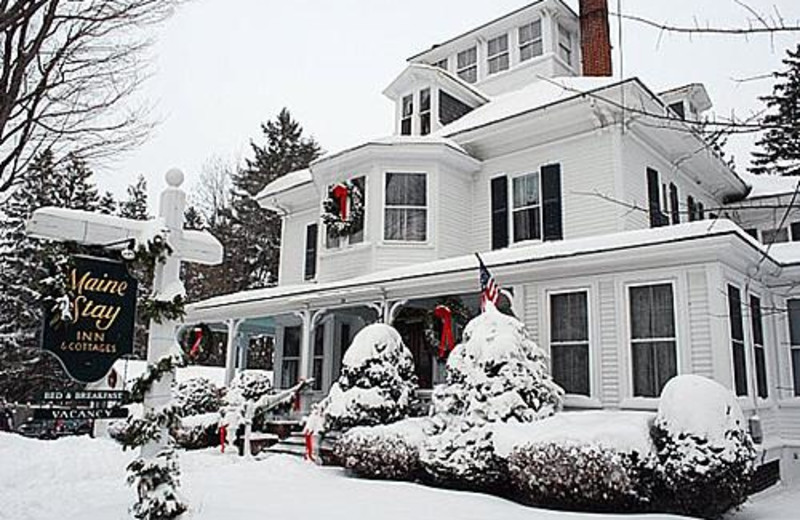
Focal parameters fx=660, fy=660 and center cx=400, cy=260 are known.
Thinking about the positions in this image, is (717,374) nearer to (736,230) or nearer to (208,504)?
(736,230)

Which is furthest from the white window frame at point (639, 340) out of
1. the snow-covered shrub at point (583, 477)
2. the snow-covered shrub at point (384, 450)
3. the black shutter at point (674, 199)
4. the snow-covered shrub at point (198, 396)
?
the snow-covered shrub at point (198, 396)

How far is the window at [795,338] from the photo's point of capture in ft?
39.4

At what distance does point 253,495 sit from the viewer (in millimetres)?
8242

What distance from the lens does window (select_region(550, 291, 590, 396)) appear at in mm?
10914

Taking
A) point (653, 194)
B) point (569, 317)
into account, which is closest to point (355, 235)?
point (569, 317)

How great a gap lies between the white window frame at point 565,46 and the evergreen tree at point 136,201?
30.0 m

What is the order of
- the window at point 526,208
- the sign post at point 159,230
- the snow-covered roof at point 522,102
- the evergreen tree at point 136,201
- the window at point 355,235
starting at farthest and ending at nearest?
the evergreen tree at point 136,201 → the window at point 355,235 → the snow-covered roof at point 522,102 → the window at point 526,208 → the sign post at point 159,230

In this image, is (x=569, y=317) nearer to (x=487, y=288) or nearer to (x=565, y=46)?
(x=487, y=288)

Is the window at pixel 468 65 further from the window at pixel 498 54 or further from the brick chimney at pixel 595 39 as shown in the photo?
the brick chimney at pixel 595 39

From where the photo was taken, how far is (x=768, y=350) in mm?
11859

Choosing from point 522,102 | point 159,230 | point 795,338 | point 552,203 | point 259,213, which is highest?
point 259,213

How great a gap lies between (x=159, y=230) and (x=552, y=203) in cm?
1021

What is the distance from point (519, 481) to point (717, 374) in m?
3.44

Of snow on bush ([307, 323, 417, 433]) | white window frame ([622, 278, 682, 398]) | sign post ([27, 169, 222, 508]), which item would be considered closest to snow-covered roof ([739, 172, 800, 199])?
white window frame ([622, 278, 682, 398])
